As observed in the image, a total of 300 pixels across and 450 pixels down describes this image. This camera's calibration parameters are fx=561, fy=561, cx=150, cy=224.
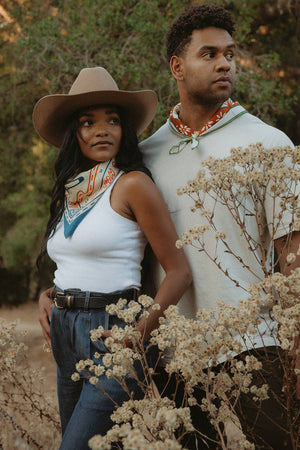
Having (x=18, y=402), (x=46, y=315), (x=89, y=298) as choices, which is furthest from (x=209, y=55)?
(x=18, y=402)

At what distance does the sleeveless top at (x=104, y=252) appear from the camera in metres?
2.20

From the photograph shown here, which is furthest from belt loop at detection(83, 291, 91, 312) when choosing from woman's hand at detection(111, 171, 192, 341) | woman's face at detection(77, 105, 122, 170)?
woman's face at detection(77, 105, 122, 170)

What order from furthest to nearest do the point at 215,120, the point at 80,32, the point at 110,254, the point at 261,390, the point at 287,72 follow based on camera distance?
the point at 287,72 < the point at 80,32 < the point at 215,120 < the point at 110,254 < the point at 261,390

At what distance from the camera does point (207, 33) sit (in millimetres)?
2426

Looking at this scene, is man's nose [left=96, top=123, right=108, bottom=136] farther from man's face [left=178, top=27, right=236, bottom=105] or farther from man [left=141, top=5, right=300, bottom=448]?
man's face [left=178, top=27, right=236, bottom=105]

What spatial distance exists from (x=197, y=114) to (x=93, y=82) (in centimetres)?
48

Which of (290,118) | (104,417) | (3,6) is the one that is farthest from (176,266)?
(3,6)

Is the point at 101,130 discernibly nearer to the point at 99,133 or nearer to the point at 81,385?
the point at 99,133

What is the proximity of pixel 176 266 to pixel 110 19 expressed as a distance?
13.7 ft

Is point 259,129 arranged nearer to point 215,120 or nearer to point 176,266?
point 215,120

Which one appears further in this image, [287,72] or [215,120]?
[287,72]

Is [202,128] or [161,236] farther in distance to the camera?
[202,128]

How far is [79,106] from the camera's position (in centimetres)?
253

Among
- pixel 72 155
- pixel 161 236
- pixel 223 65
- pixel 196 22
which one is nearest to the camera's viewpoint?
pixel 161 236
